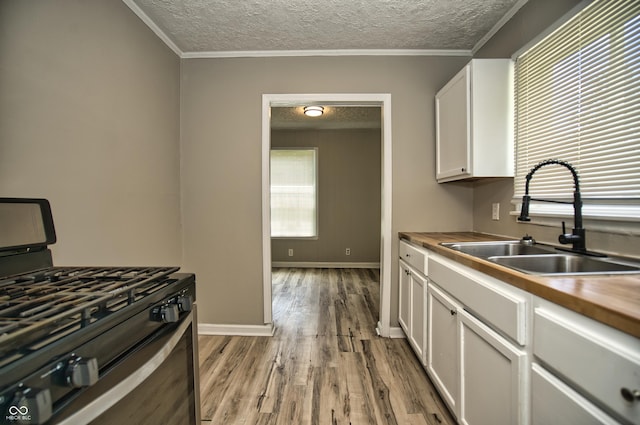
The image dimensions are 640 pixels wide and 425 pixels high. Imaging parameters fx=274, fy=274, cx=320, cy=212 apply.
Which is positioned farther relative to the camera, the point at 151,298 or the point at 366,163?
the point at 366,163

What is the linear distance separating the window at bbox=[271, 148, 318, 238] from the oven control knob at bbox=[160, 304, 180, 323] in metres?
4.45

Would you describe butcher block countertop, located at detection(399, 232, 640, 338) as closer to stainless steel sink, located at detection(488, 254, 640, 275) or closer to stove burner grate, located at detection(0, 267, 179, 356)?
stainless steel sink, located at detection(488, 254, 640, 275)

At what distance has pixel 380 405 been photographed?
160cm

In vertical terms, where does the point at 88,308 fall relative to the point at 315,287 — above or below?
above

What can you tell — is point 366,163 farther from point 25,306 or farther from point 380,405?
point 25,306

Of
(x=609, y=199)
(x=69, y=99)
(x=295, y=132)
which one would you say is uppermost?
(x=295, y=132)

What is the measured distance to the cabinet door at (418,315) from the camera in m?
1.80

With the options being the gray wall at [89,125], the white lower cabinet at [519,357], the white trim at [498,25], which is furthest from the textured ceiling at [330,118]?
the white lower cabinet at [519,357]

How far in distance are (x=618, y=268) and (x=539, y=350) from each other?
579mm

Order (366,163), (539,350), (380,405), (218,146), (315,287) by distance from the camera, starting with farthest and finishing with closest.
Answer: (366,163), (315,287), (218,146), (380,405), (539,350)

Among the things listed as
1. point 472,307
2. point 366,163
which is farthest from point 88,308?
point 366,163

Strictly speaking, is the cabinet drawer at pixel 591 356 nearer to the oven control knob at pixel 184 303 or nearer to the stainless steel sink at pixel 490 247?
the stainless steel sink at pixel 490 247

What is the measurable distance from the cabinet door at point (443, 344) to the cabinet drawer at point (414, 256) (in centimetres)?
15

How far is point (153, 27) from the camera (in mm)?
2023
